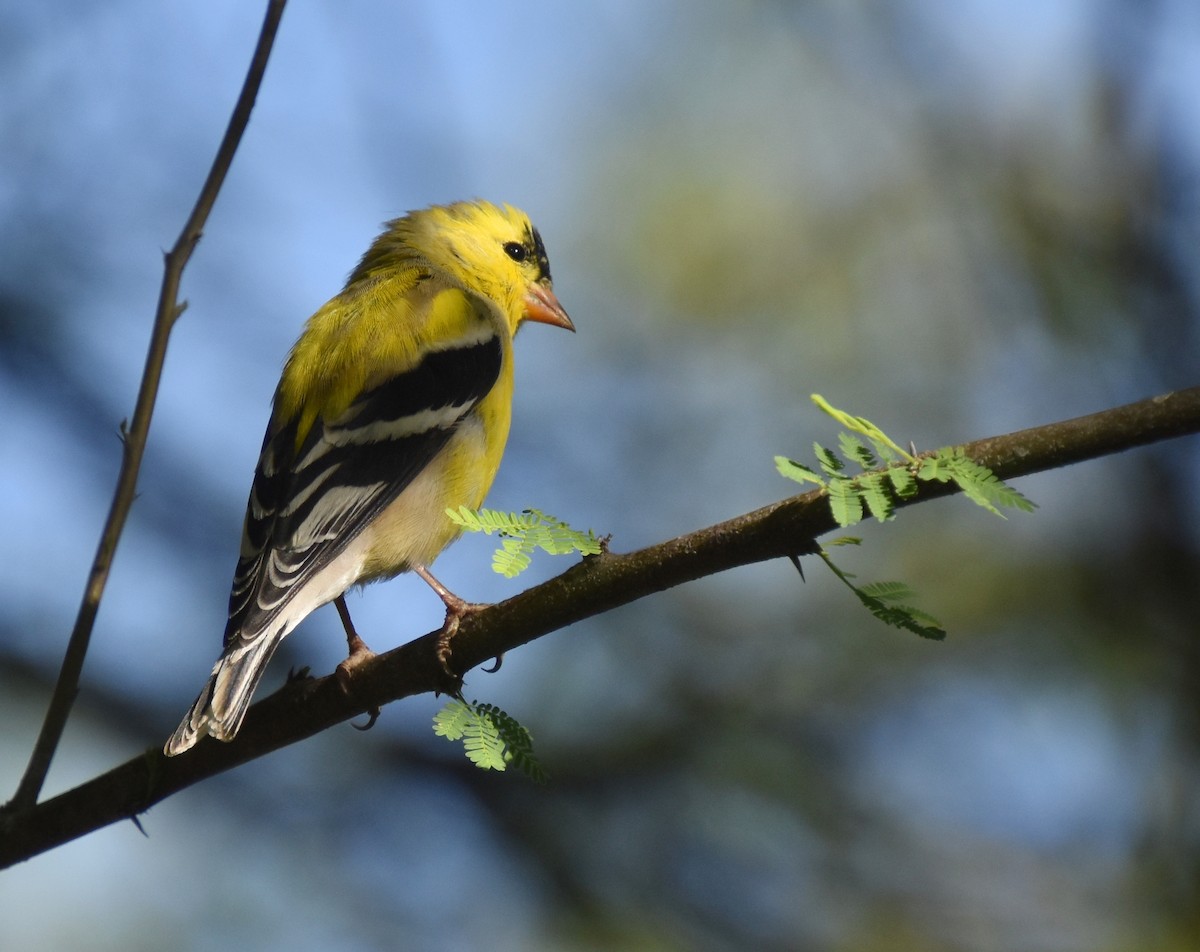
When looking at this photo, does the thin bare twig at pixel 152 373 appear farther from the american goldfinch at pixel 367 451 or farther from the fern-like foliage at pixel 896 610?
the fern-like foliage at pixel 896 610

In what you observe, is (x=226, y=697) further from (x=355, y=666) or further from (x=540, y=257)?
(x=540, y=257)

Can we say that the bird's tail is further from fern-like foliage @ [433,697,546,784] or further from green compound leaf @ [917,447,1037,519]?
green compound leaf @ [917,447,1037,519]

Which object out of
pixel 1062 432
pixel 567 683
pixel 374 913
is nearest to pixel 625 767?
pixel 567 683

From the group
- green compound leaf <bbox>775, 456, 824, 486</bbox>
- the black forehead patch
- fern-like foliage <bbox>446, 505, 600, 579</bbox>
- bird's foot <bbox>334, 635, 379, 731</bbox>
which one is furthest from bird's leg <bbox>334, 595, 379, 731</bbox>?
the black forehead patch

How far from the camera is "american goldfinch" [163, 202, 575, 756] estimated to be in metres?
3.77

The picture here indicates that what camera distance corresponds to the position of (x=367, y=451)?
4148mm

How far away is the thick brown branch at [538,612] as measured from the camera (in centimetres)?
203

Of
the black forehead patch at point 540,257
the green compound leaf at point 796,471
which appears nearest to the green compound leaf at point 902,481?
the green compound leaf at point 796,471

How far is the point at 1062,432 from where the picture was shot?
2057 millimetres

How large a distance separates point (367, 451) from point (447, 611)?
0.65m

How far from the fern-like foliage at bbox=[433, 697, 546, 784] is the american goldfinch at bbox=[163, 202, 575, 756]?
2.24 ft

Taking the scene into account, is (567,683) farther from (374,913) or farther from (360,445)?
(360,445)

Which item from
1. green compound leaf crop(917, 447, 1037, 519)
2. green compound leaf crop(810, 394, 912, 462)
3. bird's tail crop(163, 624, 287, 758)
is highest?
green compound leaf crop(810, 394, 912, 462)

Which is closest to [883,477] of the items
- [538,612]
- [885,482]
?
[885,482]
